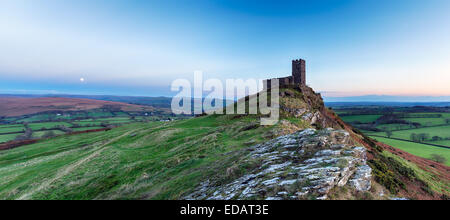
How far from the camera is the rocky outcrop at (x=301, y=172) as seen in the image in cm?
747

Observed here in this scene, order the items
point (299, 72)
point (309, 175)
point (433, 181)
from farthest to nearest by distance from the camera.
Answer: point (299, 72) → point (433, 181) → point (309, 175)

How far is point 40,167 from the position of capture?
24.5 meters

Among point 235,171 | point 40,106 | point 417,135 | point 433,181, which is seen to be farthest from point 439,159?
point 40,106

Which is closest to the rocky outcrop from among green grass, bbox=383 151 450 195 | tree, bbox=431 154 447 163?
green grass, bbox=383 151 450 195

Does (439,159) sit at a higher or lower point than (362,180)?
lower

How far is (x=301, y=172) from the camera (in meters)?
8.54

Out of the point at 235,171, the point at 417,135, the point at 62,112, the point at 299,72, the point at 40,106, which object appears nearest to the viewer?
the point at 235,171

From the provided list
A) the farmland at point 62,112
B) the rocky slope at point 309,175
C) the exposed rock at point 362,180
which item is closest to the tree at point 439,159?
the rocky slope at point 309,175

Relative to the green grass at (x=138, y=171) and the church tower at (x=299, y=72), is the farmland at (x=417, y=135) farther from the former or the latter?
the green grass at (x=138, y=171)

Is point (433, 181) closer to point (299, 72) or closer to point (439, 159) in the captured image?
point (299, 72)
